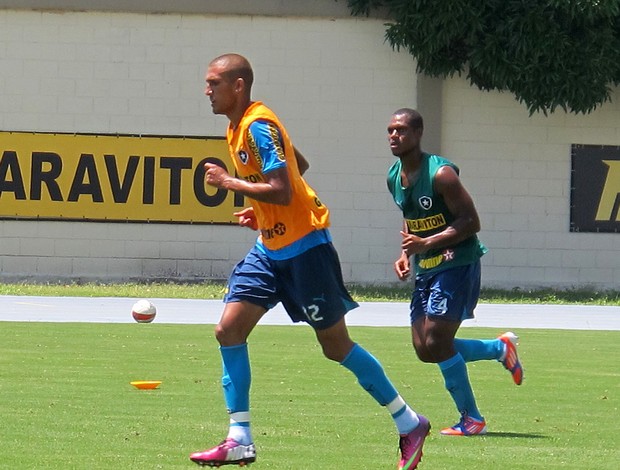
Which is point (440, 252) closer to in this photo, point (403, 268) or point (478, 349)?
point (403, 268)

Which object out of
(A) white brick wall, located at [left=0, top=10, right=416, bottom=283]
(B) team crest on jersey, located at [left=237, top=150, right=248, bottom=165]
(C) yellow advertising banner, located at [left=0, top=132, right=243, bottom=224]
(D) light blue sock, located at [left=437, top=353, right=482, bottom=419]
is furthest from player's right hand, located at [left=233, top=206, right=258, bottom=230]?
(C) yellow advertising banner, located at [left=0, top=132, right=243, bottom=224]

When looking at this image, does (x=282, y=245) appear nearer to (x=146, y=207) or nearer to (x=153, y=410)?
(x=153, y=410)

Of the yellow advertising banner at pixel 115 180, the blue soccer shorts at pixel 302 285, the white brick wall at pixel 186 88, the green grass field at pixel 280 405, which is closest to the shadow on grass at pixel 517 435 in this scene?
the green grass field at pixel 280 405

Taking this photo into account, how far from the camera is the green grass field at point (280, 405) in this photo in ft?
24.3

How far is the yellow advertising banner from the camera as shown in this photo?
24250mm

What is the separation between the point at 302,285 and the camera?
713 cm

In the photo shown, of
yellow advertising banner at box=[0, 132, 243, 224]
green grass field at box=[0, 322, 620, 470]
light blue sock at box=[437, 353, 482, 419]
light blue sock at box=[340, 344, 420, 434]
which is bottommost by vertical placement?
yellow advertising banner at box=[0, 132, 243, 224]

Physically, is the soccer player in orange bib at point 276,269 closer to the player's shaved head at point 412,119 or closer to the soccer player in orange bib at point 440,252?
the soccer player in orange bib at point 440,252

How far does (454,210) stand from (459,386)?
1.11m

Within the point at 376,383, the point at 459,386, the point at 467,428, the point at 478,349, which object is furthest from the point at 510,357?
the point at 376,383

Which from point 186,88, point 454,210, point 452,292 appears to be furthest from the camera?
point 186,88

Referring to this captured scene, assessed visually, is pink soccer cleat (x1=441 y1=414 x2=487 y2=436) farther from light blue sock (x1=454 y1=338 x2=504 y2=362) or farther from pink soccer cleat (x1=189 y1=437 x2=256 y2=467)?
pink soccer cleat (x1=189 y1=437 x2=256 y2=467)

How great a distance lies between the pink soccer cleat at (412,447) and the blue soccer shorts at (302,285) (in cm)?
70

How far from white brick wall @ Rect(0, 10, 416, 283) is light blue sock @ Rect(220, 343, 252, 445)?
17.1m
